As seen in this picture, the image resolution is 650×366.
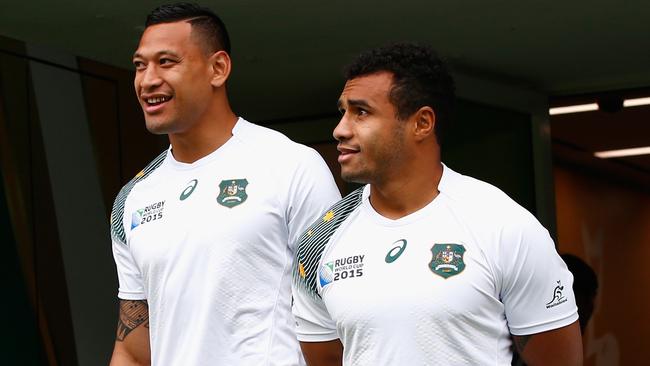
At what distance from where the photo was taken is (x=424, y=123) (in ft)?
11.3

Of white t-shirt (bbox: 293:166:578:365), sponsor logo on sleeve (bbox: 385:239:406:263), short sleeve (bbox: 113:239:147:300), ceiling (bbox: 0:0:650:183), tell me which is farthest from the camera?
ceiling (bbox: 0:0:650:183)

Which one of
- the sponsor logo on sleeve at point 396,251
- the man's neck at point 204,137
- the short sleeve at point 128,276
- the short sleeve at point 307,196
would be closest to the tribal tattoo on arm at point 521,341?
the sponsor logo on sleeve at point 396,251

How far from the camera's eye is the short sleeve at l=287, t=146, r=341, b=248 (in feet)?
12.0

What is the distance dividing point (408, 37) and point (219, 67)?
4151 millimetres

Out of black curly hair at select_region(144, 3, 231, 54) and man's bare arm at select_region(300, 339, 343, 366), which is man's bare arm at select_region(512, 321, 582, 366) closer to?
man's bare arm at select_region(300, 339, 343, 366)

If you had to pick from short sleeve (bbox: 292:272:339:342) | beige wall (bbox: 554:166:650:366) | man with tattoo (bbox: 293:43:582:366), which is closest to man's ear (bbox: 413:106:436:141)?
man with tattoo (bbox: 293:43:582:366)

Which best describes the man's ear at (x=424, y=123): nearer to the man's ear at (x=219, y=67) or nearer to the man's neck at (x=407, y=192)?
the man's neck at (x=407, y=192)

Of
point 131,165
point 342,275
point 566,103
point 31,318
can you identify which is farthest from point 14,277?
point 342,275

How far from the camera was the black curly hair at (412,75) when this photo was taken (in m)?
3.42

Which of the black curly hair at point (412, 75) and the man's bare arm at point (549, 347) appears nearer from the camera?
the man's bare arm at point (549, 347)

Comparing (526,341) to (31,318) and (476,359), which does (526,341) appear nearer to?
(476,359)

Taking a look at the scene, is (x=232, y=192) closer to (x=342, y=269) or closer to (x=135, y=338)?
(x=342, y=269)

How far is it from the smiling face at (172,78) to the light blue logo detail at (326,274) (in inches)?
26.6

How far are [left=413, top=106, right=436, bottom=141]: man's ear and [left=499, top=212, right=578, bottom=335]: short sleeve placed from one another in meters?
0.37
